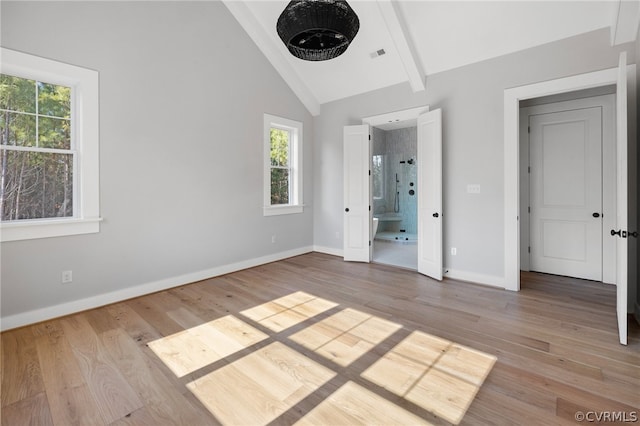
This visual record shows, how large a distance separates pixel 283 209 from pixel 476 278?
3181 mm

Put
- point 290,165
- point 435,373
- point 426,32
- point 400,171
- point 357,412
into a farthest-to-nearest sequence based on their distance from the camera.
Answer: point 400,171 < point 290,165 < point 426,32 < point 435,373 < point 357,412

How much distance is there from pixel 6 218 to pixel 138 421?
244cm

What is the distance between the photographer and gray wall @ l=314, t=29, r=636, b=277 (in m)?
3.26

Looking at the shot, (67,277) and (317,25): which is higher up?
(317,25)

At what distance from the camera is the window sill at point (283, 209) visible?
16.0 ft

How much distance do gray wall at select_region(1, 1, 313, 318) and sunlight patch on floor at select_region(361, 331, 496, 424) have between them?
2917mm

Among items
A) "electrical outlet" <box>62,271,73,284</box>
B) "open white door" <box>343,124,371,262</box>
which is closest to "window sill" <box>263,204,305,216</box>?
"open white door" <box>343,124,371,262</box>

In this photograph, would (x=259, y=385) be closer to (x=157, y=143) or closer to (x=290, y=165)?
(x=157, y=143)

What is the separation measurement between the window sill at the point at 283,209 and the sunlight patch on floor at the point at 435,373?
3143mm

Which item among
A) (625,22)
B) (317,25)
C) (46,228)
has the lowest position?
(46,228)

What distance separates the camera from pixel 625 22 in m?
2.80

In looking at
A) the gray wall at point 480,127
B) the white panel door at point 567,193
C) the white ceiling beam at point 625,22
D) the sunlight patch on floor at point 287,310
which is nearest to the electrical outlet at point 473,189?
the gray wall at point 480,127

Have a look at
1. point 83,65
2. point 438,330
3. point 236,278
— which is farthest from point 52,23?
point 438,330

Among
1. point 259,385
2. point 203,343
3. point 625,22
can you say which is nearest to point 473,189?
point 625,22
